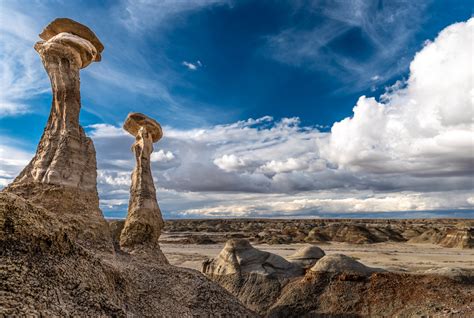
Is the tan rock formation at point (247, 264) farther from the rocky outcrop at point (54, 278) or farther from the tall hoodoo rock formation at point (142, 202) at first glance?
the rocky outcrop at point (54, 278)

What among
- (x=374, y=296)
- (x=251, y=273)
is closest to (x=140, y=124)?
(x=251, y=273)

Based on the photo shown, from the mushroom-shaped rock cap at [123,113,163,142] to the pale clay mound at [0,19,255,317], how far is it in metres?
0.78

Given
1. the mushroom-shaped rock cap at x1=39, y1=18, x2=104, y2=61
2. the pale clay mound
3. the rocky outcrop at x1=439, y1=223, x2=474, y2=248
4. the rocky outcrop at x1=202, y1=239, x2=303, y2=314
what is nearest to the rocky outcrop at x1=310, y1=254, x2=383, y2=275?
the rocky outcrop at x1=202, y1=239, x2=303, y2=314

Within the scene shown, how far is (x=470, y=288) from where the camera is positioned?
11578 mm

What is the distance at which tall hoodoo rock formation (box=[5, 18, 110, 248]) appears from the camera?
11.1 m

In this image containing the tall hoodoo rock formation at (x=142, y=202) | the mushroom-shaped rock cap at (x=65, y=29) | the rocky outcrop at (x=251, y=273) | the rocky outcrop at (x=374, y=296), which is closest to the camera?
the rocky outcrop at (x=374, y=296)

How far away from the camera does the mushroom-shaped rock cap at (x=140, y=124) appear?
18.1 m

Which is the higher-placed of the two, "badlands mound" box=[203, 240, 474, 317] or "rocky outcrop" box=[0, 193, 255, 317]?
"rocky outcrop" box=[0, 193, 255, 317]

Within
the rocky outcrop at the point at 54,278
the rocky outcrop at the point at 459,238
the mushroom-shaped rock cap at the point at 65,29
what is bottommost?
the rocky outcrop at the point at 459,238

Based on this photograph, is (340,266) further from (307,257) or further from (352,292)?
(307,257)

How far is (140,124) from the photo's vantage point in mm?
18062

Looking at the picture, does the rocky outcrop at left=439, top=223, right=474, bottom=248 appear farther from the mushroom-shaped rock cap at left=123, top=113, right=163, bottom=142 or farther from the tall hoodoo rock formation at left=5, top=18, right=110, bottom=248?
the tall hoodoo rock formation at left=5, top=18, right=110, bottom=248

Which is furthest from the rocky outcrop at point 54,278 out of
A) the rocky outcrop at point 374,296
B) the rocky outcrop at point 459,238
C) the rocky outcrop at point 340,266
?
the rocky outcrop at point 459,238

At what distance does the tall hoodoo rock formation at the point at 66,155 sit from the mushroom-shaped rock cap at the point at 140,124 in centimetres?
478
